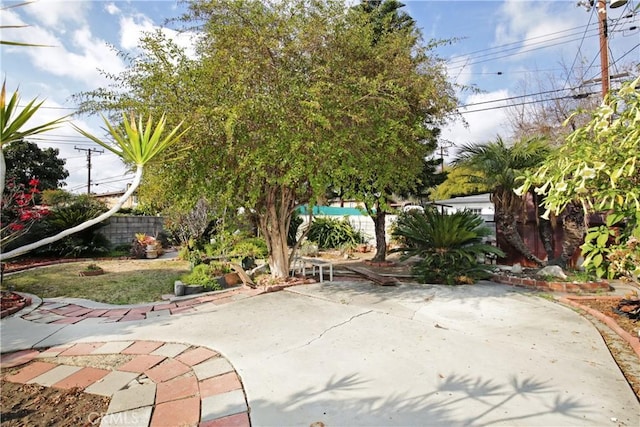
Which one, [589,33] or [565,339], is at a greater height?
[589,33]

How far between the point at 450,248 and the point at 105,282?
22.7 feet

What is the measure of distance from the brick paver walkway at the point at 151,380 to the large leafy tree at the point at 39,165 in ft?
56.9

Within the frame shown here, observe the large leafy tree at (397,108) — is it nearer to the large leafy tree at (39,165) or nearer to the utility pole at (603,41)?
the utility pole at (603,41)

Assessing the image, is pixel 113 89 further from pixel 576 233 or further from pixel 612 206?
pixel 576 233

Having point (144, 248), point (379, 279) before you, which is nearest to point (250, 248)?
point (379, 279)

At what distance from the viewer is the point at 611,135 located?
9.57 feet

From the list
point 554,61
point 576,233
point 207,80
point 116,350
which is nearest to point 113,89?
point 207,80

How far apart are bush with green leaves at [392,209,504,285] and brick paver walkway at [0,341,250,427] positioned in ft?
15.0

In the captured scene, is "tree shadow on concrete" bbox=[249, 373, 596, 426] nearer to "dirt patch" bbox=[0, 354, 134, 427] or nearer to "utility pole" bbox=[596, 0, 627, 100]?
→ "dirt patch" bbox=[0, 354, 134, 427]

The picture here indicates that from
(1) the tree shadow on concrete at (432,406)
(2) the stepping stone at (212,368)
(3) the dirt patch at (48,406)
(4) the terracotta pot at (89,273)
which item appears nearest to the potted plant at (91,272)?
(4) the terracotta pot at (89,273)

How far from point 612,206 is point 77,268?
10.5 metres

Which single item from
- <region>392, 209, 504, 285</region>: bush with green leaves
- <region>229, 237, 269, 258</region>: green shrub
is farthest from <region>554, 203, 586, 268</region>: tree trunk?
<region>229, 237, 269, 258</region>: green shrub

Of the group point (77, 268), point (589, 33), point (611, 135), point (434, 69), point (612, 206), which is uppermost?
point (589, 33)

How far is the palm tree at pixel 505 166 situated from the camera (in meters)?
6.89
